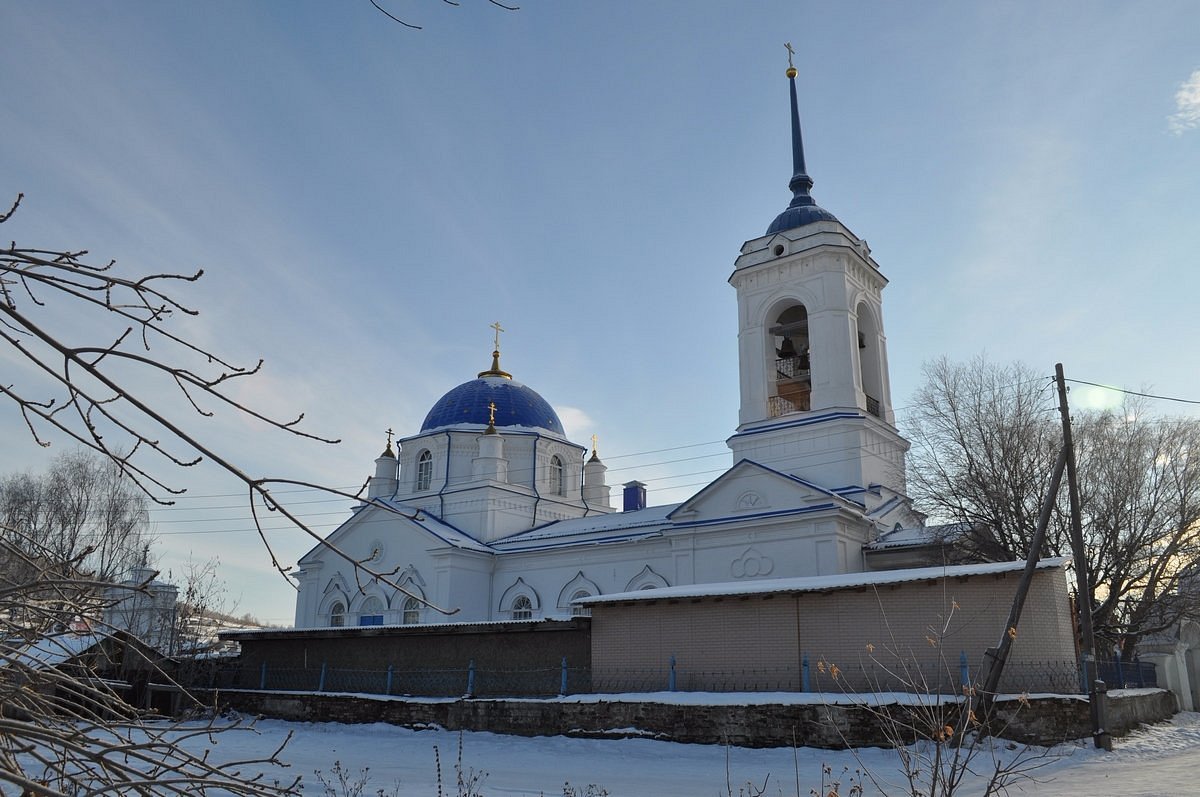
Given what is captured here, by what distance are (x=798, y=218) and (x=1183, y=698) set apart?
48.5 ft

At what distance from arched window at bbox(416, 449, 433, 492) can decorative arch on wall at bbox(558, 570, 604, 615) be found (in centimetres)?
786

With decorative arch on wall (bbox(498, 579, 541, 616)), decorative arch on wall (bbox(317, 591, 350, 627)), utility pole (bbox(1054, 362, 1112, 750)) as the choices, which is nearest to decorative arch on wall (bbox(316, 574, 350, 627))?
decorative arch on wall (bbox(317, 591, 350, 627))

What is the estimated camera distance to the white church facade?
2086 centimetres

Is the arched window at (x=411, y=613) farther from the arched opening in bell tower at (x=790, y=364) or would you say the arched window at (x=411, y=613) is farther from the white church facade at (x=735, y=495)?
the arched opening in bell tower at (x=790, y=364)

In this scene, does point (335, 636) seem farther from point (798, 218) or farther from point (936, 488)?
point (798, 218)

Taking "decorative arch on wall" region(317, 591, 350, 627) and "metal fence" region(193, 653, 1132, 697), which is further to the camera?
"decorative arch on wall" region(317, 591, 350, 627)

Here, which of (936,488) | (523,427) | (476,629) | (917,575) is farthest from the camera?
(523,427)

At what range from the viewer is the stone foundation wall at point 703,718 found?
10.9 metres

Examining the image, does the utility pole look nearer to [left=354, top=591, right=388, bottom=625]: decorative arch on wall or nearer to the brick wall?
the brick wall

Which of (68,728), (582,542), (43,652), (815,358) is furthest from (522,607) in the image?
(68,728)

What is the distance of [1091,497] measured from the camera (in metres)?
18.3

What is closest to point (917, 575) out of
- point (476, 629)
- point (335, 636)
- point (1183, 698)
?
point (476, 629)

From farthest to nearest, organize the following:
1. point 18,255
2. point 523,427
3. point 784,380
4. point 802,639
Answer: point 523,427 → point 784,380 → point 802,639 → point 18,255

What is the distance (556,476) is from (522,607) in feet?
21.8
